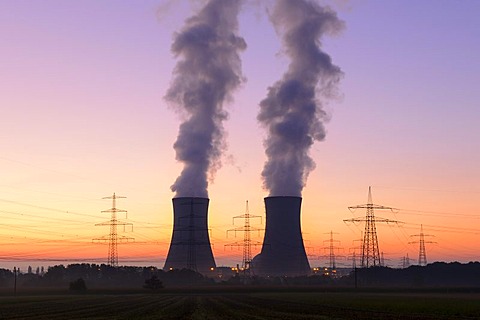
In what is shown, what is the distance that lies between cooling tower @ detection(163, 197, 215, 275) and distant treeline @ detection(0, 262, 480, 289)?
1884 cm

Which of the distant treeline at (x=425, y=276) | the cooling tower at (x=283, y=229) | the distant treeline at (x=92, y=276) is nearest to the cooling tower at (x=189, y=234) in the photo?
the cooling tower at (x=283, y=229)

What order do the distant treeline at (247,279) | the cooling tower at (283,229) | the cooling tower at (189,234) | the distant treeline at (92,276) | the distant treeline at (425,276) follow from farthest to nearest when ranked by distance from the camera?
1. the distant treeline at (92,276)
2. the distant treeline at (425,276)
3. the distant treeline at (247,279)
4. the cooling tower at (189,234)
5. the cooling tower at (283,229)


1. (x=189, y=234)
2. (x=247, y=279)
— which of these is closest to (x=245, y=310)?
(x=189, y=234)

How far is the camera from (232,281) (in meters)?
104

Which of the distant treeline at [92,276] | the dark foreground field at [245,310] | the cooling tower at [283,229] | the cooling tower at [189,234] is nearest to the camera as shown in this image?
the dark foreground field at [245,310]

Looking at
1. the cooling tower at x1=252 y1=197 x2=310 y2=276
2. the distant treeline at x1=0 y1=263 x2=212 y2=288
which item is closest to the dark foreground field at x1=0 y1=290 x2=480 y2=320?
the cooling tower at x1=252 y1=197 x2=310 y2=276

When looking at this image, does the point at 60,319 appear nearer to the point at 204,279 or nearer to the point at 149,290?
the point at 149,290

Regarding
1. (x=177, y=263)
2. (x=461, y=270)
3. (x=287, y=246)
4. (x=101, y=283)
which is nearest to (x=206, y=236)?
(x=177, y=263)

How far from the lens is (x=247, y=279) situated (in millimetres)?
105000

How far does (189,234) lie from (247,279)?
36.0 m

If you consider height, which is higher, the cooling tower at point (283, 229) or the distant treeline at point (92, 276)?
the cooling tower at point (283, 229)

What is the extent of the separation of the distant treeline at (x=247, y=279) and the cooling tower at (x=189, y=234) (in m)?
18.8

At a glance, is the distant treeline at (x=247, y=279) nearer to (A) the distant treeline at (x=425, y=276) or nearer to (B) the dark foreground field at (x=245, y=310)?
(A) the distant treeline at (x=425, y=276)

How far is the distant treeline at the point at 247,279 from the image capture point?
9712 cm
